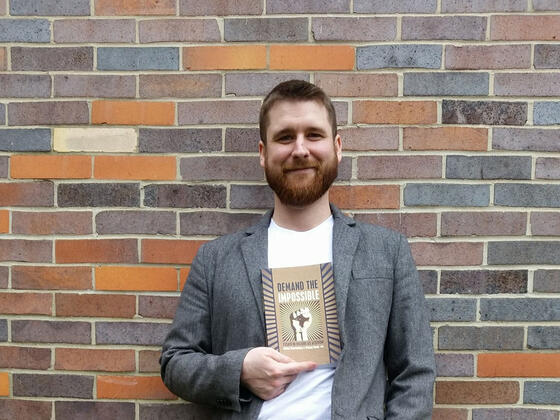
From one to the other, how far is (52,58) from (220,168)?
33.7 inches

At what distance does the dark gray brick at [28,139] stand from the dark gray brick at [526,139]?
1.89m

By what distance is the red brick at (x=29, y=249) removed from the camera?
2.33 meters

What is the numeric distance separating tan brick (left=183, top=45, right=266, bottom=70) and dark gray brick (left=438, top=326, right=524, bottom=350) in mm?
1369

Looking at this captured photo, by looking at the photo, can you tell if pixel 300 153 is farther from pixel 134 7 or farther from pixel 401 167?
→ pixel 134 7

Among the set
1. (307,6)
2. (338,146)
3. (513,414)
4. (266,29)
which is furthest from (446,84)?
(513,414)

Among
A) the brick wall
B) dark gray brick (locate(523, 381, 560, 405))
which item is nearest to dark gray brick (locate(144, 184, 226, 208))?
the brick wall

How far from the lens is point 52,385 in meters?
2.35

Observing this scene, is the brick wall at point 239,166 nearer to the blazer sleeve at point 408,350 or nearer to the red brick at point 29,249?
the red brick at point 29,249

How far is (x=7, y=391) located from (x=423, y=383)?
1.76m

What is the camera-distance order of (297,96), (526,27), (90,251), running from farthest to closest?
(90,251), (526,27), (297,96)

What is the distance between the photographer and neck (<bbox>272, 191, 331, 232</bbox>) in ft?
6.75

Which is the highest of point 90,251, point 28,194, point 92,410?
point 28,194

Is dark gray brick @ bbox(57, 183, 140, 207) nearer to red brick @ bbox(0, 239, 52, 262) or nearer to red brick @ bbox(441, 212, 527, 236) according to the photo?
red brick @ bbox(0, 239, 52, 262)

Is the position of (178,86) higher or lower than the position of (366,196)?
higher
